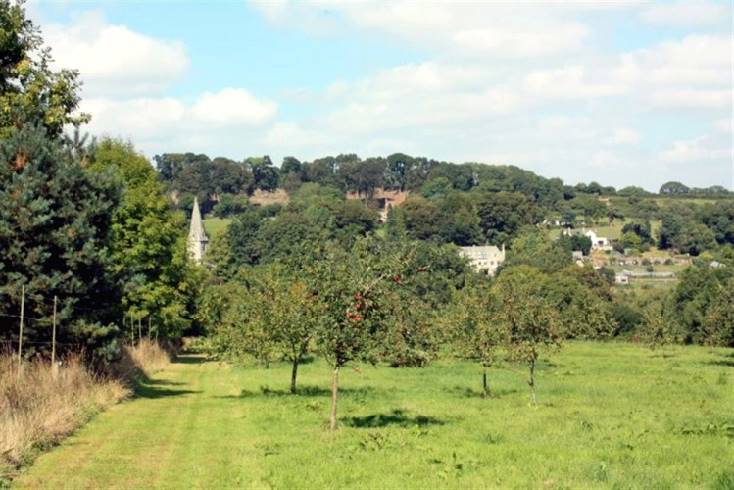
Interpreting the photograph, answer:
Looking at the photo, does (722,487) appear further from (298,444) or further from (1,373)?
(1,373)

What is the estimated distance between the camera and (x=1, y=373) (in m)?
27.1

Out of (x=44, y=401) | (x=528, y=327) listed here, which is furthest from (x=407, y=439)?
(x=528, y=327)

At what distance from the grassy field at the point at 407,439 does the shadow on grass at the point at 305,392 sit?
10 centimetres

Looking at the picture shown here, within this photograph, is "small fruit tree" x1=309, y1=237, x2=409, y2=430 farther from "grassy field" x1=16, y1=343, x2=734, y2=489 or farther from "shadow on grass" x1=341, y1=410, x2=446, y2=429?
"grassy field" x1=16, y1=343, x2=734, y2=489

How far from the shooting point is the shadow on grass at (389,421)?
91.5 ft

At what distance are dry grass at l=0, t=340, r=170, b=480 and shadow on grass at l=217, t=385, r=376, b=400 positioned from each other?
5.02 metres

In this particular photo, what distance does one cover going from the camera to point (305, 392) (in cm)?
4050

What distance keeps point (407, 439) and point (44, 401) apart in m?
10.1

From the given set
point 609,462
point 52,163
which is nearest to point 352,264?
point 609,462

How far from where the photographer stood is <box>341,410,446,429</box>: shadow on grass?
27.9 m

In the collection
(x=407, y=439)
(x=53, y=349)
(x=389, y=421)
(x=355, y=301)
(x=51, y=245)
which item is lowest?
(x=389, y=421)

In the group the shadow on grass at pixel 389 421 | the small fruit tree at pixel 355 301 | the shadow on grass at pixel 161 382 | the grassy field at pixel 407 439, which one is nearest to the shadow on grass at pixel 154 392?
the grassy field at pixel 407 439

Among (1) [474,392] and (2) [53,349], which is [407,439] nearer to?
(2) [53,349]

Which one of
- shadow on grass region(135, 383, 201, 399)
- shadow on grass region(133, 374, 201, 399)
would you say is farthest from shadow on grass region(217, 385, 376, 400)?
Result: shadow on grass region(133, 374, 201, 399)
